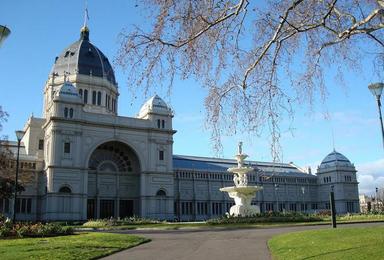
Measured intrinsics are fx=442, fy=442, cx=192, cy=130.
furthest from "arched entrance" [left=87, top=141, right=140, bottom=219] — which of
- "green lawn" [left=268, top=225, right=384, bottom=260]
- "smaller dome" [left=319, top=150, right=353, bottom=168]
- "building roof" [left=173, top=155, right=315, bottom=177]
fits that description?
"green lawn" [left=268, top=225, right=384, bottom=260]

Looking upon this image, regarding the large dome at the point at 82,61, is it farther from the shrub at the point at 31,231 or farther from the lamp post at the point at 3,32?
the lamp post at the point at 3,32

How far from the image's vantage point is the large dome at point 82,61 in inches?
3295

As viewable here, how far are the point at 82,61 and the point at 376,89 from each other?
70794mm

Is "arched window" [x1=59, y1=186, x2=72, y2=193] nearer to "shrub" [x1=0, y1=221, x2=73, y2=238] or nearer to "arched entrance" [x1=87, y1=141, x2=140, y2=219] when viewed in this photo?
"arched entrance" [x1=87, y1=141, x2=140, y2=219]

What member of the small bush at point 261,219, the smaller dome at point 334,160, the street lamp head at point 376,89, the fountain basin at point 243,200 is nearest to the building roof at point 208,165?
the smaller dome at point 334,160

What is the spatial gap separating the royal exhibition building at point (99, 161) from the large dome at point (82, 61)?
0.63ft

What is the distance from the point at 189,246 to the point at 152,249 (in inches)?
74.6

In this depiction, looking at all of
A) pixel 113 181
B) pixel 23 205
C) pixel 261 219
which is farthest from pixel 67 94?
pixel 261 219

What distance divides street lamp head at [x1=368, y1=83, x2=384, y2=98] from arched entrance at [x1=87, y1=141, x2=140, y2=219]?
2250 inches

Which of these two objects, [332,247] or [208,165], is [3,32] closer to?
[332,247]

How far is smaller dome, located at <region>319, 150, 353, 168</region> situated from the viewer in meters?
107

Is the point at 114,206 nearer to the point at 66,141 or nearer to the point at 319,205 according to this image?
the point at 66,141

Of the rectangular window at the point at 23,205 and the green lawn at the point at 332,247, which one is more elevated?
the rectangular window at the point at 23,205

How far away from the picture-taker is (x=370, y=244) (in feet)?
51.6
